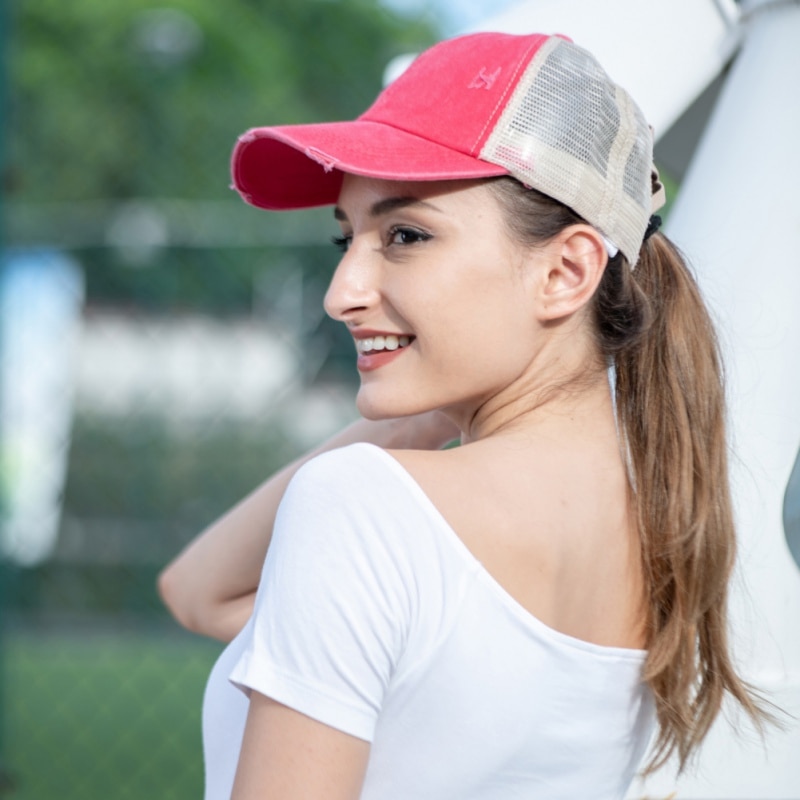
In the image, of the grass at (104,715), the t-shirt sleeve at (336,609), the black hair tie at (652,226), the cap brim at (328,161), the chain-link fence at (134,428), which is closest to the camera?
the t-shirt sleeve at (336,609)

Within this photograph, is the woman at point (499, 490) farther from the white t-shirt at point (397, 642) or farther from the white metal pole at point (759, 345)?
the white metal pole at point (759, 345)

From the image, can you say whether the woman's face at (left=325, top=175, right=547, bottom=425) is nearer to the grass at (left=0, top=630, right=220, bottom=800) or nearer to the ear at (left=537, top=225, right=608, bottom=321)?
the ear at (left=537, top=225, right=608, bottom=321)

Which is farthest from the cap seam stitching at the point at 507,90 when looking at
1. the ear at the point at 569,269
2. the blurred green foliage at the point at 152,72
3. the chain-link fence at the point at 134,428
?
the blurred green foliage at the point at 152,72

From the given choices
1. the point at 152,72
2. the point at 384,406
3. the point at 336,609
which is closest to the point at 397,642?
the point at 336,609

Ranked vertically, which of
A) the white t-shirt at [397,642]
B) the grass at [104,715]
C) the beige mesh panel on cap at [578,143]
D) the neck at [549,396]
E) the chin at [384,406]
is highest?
the beige mesh panel on cap at [578,143]

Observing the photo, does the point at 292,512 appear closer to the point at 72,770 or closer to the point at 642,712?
the point at 642,712

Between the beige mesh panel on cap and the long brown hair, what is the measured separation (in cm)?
2

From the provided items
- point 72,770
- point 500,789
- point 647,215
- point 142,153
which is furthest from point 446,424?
point 142,153

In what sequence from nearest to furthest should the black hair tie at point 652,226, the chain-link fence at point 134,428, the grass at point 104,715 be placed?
1. the black hair tie at point 652,226
2. the grass at point 104,715
3. the chain-link fence at point 134,428

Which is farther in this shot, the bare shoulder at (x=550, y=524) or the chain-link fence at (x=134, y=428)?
the chain-link fence at (x=134, y=428)

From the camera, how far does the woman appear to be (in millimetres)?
980

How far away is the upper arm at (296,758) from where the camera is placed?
97 centimetres

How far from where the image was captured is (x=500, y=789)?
1104mm

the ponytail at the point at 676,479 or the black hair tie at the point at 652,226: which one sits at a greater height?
the black hair tie at the point at 652,226
